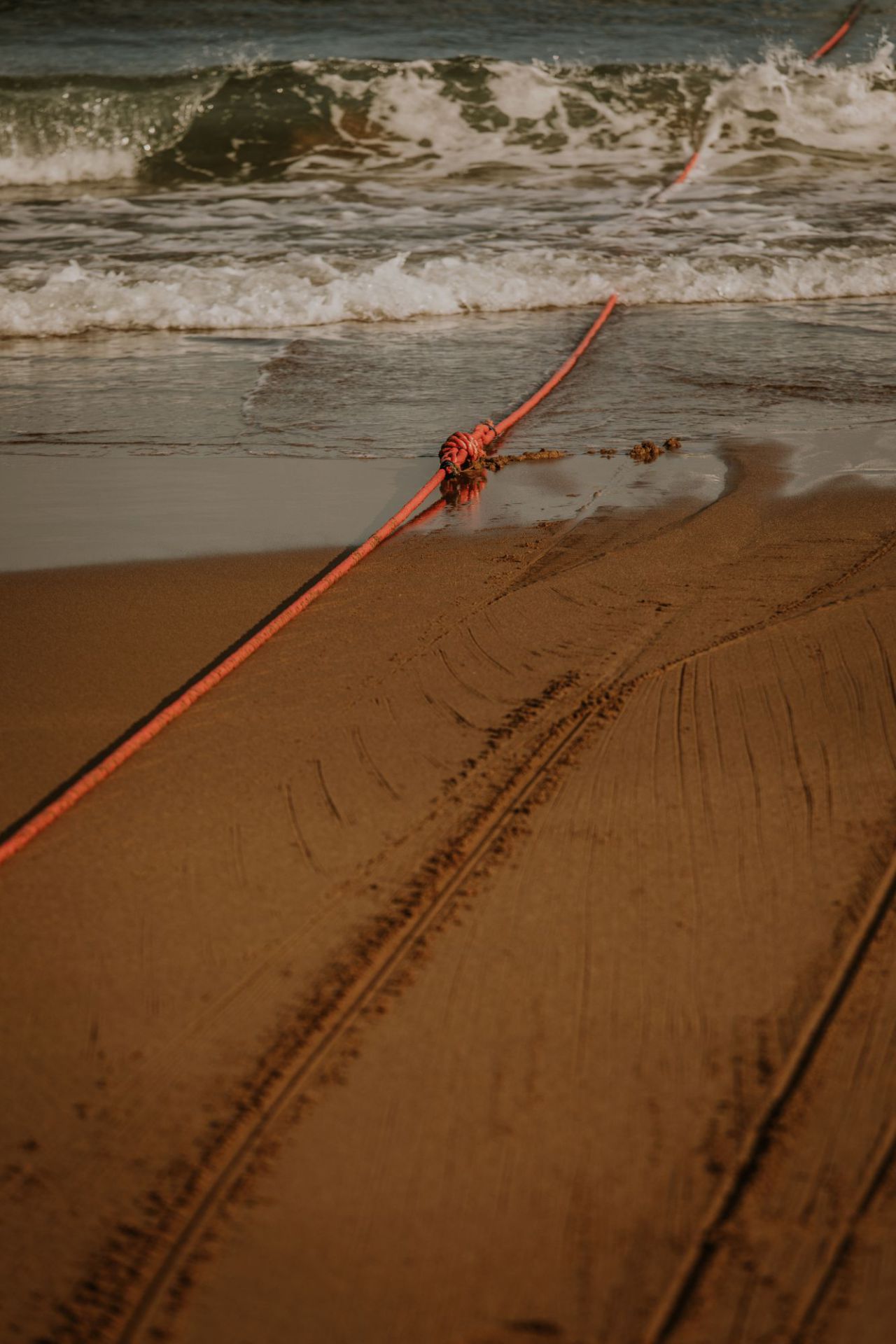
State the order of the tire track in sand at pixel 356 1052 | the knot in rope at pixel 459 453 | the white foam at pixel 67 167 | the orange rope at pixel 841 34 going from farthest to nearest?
the orange rope at pixel 841 34, the white foam at pixel 67 167, the knot in rope at pixel 459 453, the tire track in sand at pixel 356 1052

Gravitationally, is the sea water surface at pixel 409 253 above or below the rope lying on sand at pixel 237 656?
above

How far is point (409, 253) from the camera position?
8086 mm

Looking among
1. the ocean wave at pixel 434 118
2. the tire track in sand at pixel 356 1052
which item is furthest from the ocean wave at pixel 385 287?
the tire track in sand at pixel 356 1052

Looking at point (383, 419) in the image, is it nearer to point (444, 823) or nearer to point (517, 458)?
point (517, 458)

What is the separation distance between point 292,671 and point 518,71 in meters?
11.7

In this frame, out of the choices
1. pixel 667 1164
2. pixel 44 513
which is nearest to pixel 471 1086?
pixel 667 1164

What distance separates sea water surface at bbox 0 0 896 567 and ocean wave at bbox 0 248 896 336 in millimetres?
26

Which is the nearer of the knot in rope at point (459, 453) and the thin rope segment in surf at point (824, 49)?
the knot in rope at point (459, 453)

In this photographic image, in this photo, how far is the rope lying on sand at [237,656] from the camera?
2.55 meters

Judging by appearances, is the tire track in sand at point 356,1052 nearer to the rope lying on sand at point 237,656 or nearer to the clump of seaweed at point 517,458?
the rope lying on sand at point 237,656

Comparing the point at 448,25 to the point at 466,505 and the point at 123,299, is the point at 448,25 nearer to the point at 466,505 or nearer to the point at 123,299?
the point at 123,299

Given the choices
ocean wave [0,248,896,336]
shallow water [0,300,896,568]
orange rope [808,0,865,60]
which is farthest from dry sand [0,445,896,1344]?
orange rope [808,0,865,60]

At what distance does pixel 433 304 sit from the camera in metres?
7.22

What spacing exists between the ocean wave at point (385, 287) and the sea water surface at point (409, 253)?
0.03 meters
